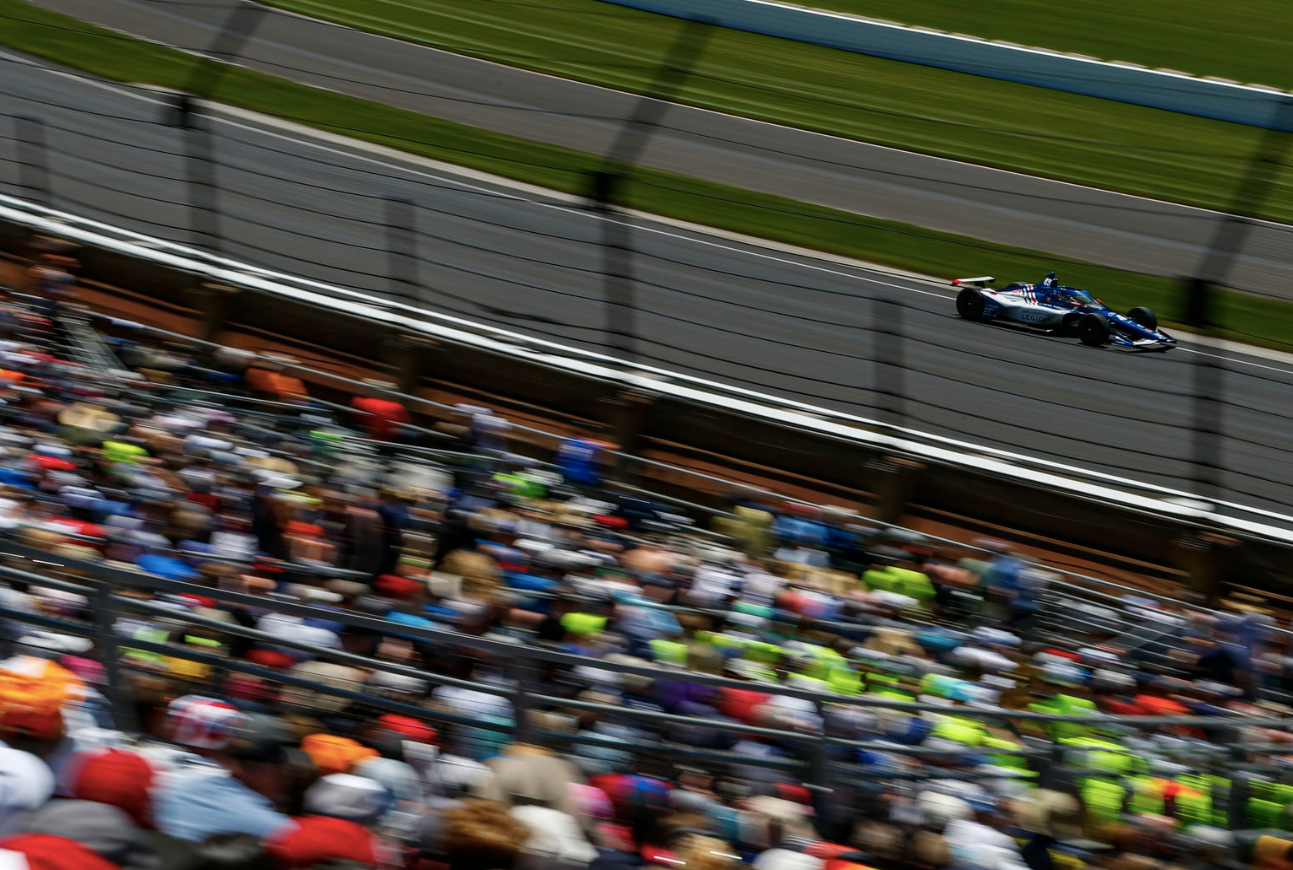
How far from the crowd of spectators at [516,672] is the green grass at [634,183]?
5805 millimetres

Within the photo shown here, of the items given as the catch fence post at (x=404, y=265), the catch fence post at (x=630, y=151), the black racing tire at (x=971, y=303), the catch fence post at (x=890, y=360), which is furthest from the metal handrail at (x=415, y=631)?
the black racing tire at (x=971, y=303)

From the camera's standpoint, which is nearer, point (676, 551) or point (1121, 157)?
point (676, 551)

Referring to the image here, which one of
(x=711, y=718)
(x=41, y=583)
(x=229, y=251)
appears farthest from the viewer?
(x=229, y=251)

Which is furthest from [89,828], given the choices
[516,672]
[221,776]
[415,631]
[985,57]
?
[985,57]

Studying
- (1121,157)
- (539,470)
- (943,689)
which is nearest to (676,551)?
(539,470)

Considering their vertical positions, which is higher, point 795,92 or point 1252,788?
point 795,92

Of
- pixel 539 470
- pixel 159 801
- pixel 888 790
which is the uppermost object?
pixel 539 470

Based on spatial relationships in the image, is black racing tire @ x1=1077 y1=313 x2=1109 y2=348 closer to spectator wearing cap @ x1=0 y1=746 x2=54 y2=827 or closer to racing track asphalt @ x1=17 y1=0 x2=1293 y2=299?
racing track asphalt @ x1=17 y1=0 x2=1293 y2=299

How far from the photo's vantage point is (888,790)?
425 cm

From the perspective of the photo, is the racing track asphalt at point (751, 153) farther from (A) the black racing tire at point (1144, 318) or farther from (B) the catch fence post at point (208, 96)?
(A) the black racing tire at point (1144, 318)

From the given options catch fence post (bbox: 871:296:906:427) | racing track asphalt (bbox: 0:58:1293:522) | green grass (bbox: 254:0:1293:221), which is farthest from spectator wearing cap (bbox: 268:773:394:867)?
green grass (bbox: 254:0:1293:221)

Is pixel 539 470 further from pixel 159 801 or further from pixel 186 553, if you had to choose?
pixel 159 801

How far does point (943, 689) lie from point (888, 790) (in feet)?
5.20

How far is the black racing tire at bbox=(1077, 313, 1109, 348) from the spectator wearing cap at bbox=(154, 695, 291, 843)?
894cm
